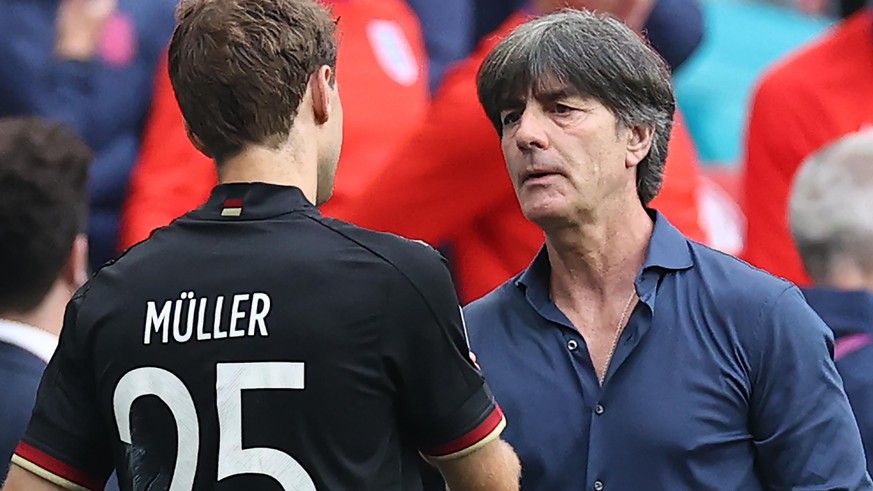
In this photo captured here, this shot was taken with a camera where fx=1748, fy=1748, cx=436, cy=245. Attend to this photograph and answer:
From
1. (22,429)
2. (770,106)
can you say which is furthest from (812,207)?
(22,429)

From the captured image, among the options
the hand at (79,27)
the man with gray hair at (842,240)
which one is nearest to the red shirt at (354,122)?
the hand at (79,27)

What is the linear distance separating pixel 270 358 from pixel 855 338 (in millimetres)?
1367

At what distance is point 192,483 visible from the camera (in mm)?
2232

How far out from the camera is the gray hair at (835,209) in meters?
3.38

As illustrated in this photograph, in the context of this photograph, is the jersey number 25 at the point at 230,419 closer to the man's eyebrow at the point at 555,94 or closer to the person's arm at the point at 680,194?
the man's eyebrow at the point at 555,94

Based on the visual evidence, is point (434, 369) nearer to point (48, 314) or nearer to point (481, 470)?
point (481, 470)

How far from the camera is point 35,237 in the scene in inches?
126

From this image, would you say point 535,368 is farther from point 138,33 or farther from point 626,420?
point 138,33

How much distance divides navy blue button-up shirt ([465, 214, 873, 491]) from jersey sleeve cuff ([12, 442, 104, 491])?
2.29 ft

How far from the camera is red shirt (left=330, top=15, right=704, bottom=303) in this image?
12.4 ft

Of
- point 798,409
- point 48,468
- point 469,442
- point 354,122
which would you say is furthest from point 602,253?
point 354,122

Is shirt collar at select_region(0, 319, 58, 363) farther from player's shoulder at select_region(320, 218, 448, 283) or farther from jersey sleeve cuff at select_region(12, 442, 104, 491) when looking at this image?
player's shoulder at select_region(320, 218, 448, 283)

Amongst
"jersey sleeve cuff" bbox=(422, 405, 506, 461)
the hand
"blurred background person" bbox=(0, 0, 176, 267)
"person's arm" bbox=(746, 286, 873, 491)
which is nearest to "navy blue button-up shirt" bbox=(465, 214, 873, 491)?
"person's arm" bbox=(746, 286, 873, 491)

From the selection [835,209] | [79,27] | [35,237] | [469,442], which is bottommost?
[469,442]
